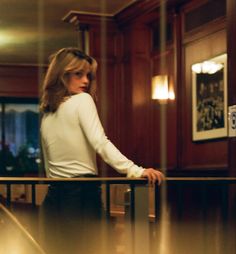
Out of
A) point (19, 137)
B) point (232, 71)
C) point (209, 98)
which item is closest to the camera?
point (232, 71)

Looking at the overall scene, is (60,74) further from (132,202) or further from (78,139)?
(132,202)

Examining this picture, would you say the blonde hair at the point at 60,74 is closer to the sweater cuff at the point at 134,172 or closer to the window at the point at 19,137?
the sweater cuff at the point at 134,172

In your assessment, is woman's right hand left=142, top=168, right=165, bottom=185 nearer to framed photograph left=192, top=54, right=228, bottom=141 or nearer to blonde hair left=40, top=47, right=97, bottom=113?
blonde hair left=40, top=47, right=97, bottom=113

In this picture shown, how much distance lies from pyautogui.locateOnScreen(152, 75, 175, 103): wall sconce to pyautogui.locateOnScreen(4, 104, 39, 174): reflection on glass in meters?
6.40

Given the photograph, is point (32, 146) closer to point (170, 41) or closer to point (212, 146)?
point (170, 41)

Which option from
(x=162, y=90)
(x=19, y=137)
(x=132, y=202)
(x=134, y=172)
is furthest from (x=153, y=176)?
(x=19, y=137)

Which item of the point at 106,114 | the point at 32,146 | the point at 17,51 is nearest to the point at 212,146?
the point at 106,114

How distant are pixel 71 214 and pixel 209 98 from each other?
397cm

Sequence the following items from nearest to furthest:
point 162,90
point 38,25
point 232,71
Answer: point 232,71, point 162,90, point 38,25

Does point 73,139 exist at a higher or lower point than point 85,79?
lower

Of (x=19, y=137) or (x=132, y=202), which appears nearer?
(x=132, y=202)

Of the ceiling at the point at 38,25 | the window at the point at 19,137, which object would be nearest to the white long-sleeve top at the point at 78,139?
the ceiling at the point at 38,25

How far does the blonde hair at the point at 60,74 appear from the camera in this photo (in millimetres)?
→ 2664

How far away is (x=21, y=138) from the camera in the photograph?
13.8 m
